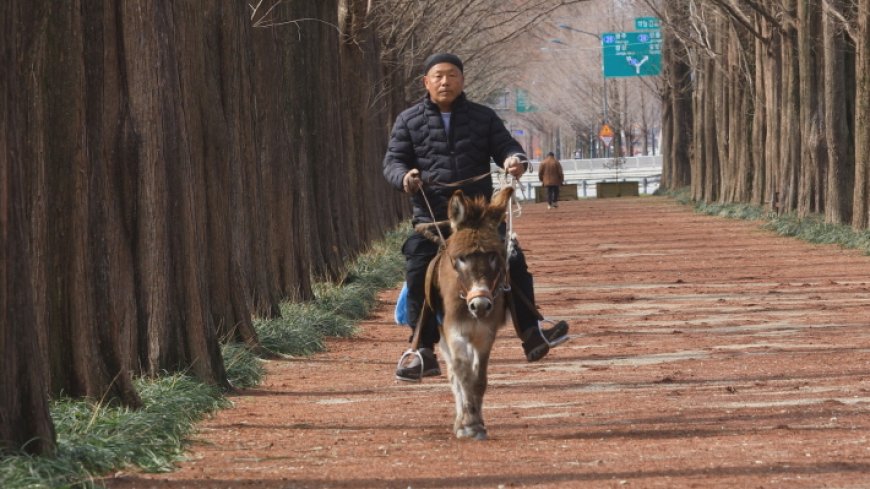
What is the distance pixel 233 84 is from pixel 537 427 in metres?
6.88

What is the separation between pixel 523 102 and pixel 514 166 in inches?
4616

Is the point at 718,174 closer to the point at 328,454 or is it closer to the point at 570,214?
the point at 570,214

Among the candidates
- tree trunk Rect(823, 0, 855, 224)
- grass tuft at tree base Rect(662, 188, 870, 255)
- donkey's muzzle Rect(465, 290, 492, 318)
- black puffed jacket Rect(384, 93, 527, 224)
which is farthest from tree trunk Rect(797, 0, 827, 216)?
donkey's muzzle Rect(465, 290, 492, 318)

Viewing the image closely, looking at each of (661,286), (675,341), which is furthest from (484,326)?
(661,286)

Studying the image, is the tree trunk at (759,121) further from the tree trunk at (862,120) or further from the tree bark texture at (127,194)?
the tree bark texture at (127,194)

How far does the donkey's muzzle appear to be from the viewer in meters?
9.13

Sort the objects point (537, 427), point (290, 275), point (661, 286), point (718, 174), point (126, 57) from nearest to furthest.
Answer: point (537, 427) → point (126, 57) → point (290, 275) → point (661, 286) → point (718, 174)

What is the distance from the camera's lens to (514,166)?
9953mm

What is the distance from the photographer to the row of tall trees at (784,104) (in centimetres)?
3043

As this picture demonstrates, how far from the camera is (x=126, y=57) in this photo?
454 inches

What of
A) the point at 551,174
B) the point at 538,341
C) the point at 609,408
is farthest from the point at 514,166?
the point at 551,174

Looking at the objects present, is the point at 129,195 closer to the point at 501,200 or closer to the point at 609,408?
the point at 501,200

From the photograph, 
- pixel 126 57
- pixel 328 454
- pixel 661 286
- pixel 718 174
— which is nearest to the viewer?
pixel 328 454

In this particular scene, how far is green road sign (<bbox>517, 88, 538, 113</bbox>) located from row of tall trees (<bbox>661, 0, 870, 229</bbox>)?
62.5 meters
